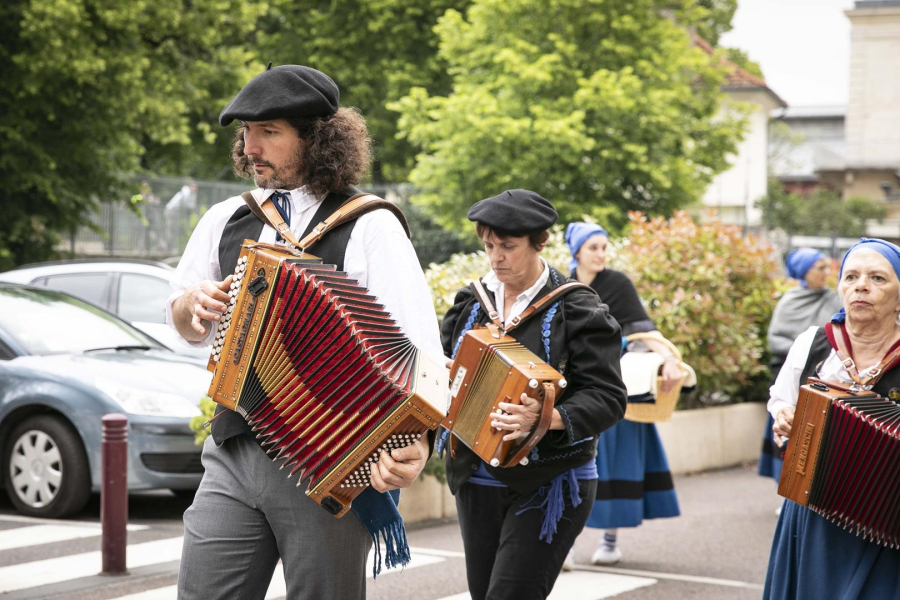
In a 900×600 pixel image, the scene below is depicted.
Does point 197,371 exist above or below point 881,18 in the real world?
below

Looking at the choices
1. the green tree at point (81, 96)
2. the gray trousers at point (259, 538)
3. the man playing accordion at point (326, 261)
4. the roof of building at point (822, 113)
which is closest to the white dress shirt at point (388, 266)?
the man playing accordion at point (326, 261)

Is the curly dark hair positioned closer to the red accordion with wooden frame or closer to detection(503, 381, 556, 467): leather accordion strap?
the red accordion with wooden frame

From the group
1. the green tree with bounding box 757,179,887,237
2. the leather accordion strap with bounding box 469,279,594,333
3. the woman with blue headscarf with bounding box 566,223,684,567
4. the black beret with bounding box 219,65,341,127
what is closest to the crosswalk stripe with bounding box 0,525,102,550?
the woman with blue headscarf with bounding box 566,223,684,567

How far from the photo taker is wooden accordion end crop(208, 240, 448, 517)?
3.02 metres

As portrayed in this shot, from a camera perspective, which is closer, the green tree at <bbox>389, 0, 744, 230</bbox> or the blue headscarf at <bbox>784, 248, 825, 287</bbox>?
the blue headscarf at <bbox>784, 248, 825, 287</bbox>

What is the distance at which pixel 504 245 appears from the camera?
4.67 metres

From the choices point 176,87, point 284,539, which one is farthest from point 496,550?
point 176,87

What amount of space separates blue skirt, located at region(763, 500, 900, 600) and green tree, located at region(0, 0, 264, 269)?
14.9m

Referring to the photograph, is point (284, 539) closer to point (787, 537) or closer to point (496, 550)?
point (496, 550)

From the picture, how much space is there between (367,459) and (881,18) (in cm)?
7566

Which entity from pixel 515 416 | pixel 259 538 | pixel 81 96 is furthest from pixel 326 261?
pixel 81 96

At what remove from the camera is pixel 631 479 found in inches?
296

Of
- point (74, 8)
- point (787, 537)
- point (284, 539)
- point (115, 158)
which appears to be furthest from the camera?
point (115, 158)

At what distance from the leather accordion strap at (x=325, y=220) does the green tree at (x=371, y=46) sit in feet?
96.3
